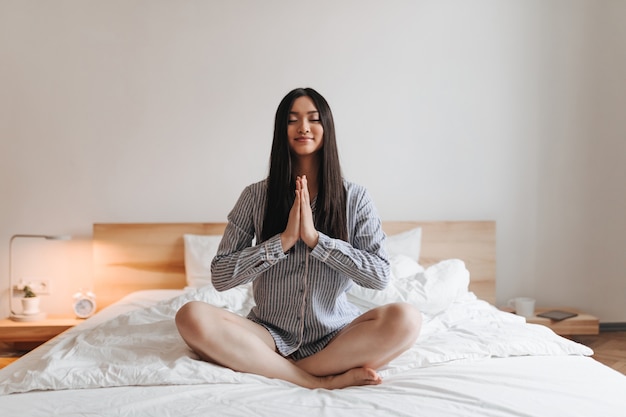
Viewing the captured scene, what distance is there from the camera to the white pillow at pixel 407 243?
11.3 feet

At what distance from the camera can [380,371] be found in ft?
6.48

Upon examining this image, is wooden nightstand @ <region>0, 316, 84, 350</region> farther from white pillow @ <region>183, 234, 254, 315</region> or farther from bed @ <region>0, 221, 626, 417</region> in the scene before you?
white pillow @ <region>183, 234, 254, 315</region>

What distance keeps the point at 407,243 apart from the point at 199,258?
3.53 ft

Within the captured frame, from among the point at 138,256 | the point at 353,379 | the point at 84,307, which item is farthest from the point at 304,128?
the point at 84,307

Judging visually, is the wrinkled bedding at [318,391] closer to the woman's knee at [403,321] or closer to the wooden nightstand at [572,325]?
the woman's knee at [403,321]

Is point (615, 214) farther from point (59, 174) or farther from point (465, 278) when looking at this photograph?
point (59, 174)

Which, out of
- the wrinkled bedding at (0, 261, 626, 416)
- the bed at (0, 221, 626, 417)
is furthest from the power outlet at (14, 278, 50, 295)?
the wrinkled bedding at (0, 261, 626, 416)

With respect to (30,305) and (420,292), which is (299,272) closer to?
(420,292)

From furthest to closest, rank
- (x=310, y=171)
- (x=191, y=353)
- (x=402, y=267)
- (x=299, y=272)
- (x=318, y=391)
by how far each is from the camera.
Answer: (x=402, y=267)
(x=310, y=171)
(x=299, y=272)
(x=191, y=353)
(x=318, y=391)

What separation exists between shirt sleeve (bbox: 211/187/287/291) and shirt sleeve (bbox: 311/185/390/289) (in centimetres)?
13

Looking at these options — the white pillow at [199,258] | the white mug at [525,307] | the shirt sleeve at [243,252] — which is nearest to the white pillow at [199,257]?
the white pillow at [199,258]

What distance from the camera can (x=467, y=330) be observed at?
2.35 metres

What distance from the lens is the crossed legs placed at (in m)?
1.85

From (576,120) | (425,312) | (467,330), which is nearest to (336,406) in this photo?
(467,330)
